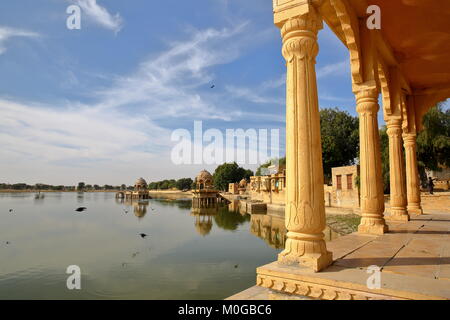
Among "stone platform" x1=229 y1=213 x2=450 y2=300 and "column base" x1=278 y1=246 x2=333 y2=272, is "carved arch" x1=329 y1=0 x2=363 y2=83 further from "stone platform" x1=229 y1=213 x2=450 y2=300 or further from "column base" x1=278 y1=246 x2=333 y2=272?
"column base" x1=278 y1=246 x2=333 y2=272

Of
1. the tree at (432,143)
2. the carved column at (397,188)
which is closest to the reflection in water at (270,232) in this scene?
the carved column at (397,188)

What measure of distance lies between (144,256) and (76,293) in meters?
5.21

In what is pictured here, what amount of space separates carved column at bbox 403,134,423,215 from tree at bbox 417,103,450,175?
1425 centimetres

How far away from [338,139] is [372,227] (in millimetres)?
33001

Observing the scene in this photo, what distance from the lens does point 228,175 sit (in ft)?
285

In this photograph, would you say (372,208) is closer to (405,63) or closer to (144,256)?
(405,63)

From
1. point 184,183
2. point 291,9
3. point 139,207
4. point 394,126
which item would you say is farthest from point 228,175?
point 291,9

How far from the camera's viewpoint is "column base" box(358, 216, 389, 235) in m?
5.99

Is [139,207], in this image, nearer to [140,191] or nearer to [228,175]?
[140,191]

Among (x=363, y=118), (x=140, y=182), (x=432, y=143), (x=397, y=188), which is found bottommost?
(x=397, y=188)

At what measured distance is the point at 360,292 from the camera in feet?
8.95

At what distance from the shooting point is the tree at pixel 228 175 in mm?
86938

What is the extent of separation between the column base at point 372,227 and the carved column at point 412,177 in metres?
5.57

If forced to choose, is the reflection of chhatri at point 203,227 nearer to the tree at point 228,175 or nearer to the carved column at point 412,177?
the carved column at point 412,177
